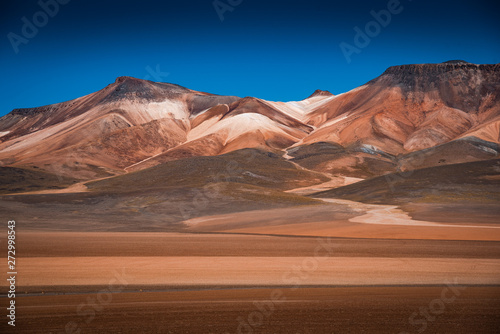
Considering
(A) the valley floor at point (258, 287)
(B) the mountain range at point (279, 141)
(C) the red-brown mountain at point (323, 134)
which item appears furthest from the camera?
(C) the red-brown mountain at point (323, 134)

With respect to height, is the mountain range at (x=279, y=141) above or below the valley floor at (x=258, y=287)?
A: above

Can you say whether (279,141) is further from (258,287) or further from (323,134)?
(258,287)

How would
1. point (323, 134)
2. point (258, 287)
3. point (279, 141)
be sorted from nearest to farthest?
point (258, 287)
point (279, 141)
point (323, 134)

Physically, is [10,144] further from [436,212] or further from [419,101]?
[436,212]

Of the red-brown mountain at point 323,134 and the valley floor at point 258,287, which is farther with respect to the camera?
the red-brown mountain at point 323,134

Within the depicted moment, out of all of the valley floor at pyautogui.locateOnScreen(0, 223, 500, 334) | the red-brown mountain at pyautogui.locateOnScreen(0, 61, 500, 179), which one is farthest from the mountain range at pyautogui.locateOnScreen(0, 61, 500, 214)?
the valley floor at pyautogui.locateOnScreen(0, 223, 500, 334)

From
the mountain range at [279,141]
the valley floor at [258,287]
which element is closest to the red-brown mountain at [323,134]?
the mountain range at [279,141]

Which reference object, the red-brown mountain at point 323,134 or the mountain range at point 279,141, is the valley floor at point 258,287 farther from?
the red-brown mountain at point 323,134

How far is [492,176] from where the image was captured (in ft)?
225

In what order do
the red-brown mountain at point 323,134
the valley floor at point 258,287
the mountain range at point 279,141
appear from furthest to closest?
the red-brown mountain at point 323,134
the mountain range at point 279,141
the valley floor at point 258,287

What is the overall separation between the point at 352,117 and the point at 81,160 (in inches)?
4180

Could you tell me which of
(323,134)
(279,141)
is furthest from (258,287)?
(323,134)

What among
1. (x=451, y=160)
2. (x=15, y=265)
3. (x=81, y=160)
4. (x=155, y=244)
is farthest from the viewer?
(x=81, y=160)

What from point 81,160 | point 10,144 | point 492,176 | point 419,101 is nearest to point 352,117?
point 419,101
